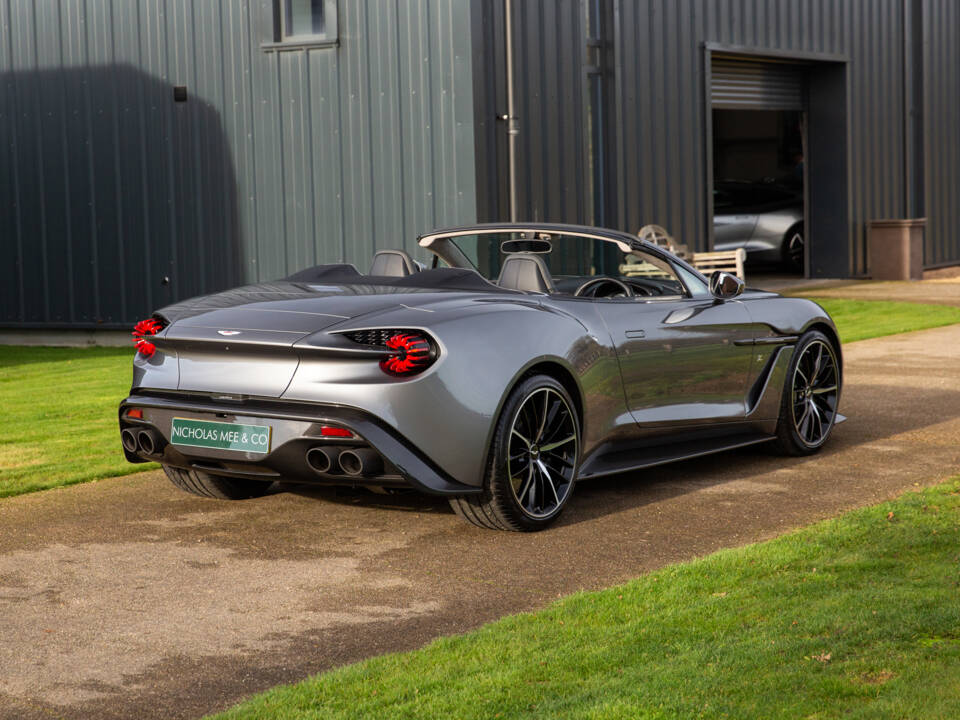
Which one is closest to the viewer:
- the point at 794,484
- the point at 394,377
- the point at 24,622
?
the point at 24,622

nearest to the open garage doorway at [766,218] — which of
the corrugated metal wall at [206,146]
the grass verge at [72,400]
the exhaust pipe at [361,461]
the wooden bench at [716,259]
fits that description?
the wooden bench at [716,259]

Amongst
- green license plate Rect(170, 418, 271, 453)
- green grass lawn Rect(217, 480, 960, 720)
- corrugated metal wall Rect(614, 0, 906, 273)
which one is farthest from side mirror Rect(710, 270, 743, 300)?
corrugated metal wall Rect(614, 0, 906, 273)

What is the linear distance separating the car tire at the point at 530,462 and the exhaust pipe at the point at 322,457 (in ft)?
2.05

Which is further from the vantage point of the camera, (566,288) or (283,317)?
(566,288)

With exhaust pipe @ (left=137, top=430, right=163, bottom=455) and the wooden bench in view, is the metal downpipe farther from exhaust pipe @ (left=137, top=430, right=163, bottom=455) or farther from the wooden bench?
Result: exhaust pipe @ (left=137, top=430, right=163, bottom=455)

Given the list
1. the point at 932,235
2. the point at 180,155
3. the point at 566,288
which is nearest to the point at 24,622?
the point at 566,288

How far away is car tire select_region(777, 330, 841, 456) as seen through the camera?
7840mm

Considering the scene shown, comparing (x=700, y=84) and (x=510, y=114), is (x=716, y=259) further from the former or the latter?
(x=510, y=114)

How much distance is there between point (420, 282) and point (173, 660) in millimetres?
2665

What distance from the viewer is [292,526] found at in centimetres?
629

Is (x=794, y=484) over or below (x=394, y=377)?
below

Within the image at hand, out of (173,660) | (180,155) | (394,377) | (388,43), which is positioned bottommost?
(173,660)

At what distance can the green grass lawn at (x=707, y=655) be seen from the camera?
12.4 feet

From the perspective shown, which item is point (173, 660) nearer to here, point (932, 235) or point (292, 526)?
point (292, 526)
